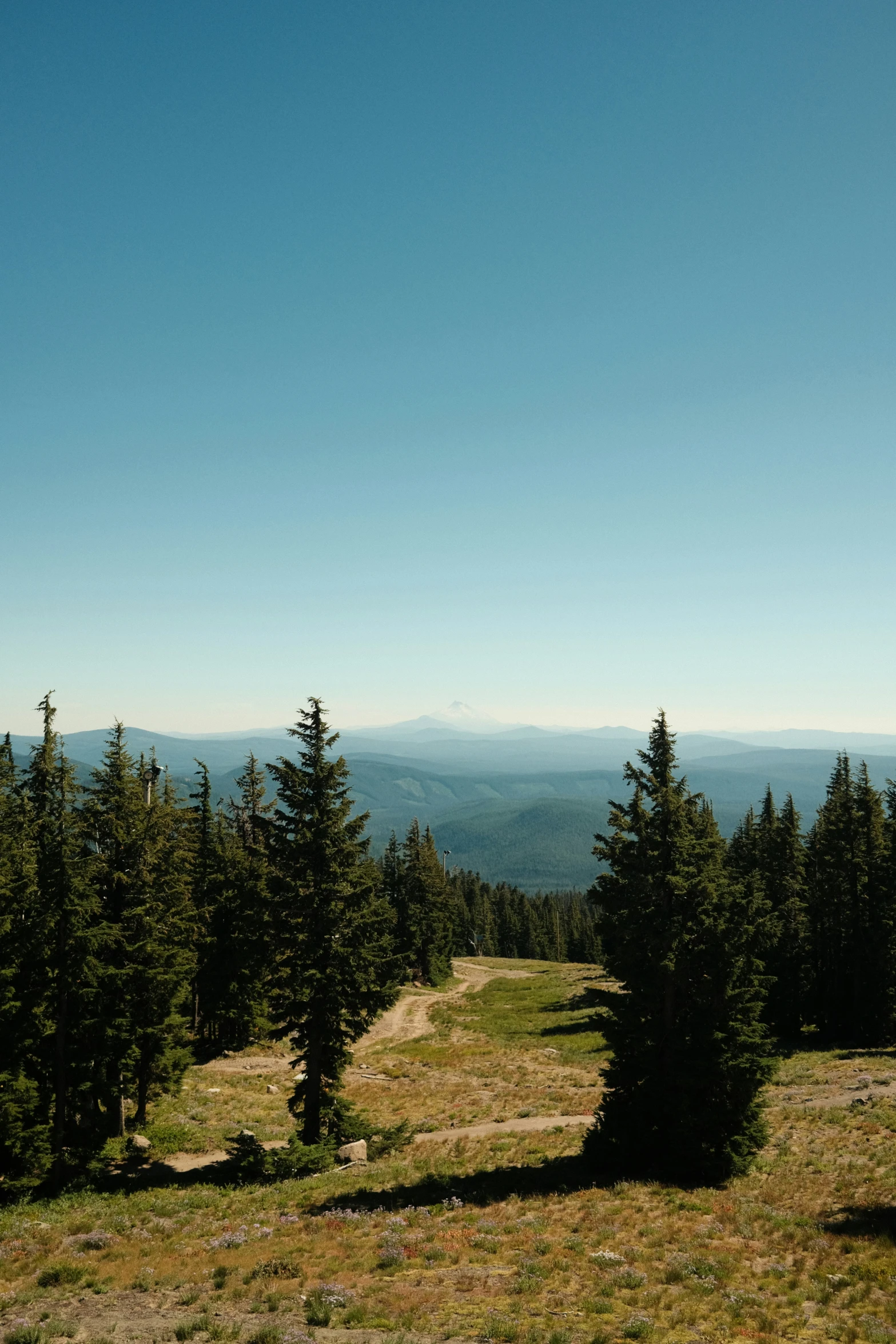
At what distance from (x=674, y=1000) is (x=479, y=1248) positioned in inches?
344

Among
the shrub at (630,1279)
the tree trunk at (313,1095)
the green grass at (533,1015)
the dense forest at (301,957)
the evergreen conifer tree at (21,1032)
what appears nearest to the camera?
the shrub at (630,1279)

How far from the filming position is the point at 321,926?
24422mm

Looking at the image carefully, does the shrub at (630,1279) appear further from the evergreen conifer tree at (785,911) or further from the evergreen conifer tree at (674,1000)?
the evergreen conifer tree at (785,911)

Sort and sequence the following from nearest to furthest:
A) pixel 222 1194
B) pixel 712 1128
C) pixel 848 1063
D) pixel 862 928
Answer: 1. pixel 712 1128
2. pixel 222 1194
3. pixel 848 1063
4. pixel 862 928

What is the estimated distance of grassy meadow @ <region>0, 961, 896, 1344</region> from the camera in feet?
42.8

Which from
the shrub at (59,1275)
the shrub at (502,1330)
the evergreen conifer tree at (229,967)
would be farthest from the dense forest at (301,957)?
the shrub at (502,1330)

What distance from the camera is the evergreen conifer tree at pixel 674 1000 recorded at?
20875mm

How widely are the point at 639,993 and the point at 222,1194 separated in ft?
48.1

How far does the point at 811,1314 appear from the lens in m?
13.1

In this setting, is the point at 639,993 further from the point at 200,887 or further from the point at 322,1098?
the point at 200,887

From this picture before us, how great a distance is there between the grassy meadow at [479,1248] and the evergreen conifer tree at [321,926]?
3907 mm

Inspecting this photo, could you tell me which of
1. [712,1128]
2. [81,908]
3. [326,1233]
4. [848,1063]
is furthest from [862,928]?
[81,908]

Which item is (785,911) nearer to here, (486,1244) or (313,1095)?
(313,1095)

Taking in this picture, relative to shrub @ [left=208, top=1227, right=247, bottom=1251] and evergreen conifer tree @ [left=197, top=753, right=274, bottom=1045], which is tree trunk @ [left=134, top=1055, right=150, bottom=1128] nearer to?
evergreen conifer tree @ [left=197, top=753, right=274, bottom=1045]
